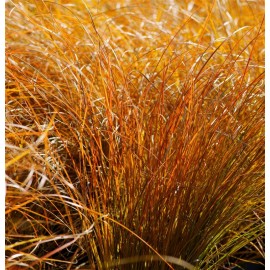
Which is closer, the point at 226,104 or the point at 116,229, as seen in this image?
the point at 116,229

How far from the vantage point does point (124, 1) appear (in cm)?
322

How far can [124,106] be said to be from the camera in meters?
1.72

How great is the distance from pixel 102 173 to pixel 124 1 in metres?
1.72
